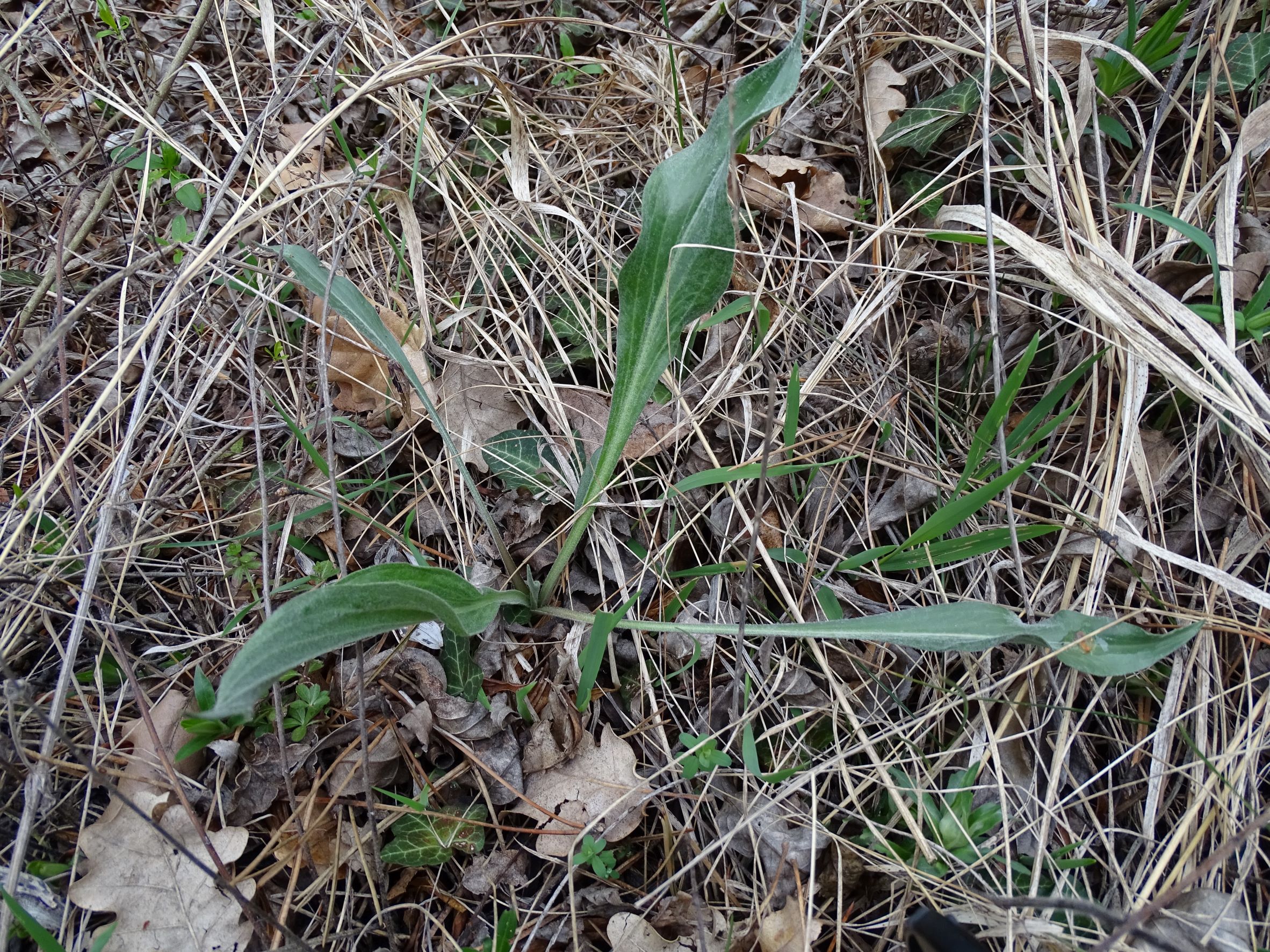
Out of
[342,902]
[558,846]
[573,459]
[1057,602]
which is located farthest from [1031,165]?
[342,902]

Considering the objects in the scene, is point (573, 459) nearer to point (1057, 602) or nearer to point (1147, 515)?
→ point (1057, 602)

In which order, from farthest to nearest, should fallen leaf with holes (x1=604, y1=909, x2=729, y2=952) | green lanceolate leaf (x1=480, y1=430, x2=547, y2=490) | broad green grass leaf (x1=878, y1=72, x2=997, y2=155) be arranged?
broad green grass leaf (x1=878, y1=72, x2=997, y2=155)
green lanceolate leaf (x1=480, y1=430, x2=547, y2=490)
fallen leaf with holes (x1=604, y1=909, x2=729, y2=952)

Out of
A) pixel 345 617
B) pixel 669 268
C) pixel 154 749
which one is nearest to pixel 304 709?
pixel 154 749

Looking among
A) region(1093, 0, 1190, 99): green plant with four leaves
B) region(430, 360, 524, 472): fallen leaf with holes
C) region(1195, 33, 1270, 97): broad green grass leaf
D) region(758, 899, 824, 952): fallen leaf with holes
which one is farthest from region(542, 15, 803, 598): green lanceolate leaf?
region(1195, 33, 1270, 97): broad green grass leaf

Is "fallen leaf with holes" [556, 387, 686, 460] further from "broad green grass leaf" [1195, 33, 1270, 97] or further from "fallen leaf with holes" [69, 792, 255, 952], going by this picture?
"broad green grass leaf" [1195, 33, 1270, 97]

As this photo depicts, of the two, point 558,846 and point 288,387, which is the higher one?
point 288,387

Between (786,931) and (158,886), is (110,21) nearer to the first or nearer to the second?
(158,886)

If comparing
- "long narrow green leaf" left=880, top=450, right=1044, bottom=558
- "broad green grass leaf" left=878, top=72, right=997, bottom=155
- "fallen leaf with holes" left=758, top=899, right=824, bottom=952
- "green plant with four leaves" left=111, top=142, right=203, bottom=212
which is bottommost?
"fallen leaf with holes" left=758, top=899, right=824, bottom=952
